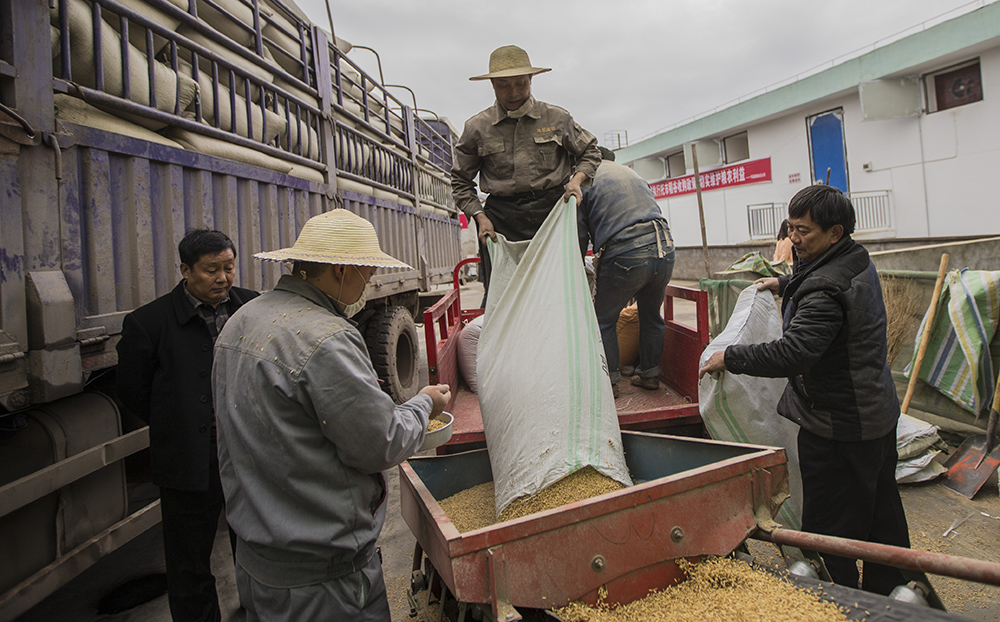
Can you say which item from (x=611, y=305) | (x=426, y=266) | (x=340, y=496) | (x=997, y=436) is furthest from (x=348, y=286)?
(x=426, y=266)

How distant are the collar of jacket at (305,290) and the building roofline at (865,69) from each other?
15070mm

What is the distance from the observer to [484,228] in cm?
309

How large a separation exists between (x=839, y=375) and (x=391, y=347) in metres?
3.92

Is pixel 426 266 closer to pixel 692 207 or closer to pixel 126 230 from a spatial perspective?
pixel 126 230

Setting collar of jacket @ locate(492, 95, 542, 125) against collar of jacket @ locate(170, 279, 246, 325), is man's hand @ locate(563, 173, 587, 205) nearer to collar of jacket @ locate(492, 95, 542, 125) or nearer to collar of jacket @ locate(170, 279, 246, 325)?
collar of jacket @ locate(492, 95, 542, 125)

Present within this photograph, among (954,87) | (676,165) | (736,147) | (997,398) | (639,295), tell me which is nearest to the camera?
(639,295)

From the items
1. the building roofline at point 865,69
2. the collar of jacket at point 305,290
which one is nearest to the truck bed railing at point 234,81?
the collar of jacket at point 305,290

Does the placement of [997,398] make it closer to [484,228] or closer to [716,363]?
[716,363]

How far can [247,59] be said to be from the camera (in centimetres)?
365

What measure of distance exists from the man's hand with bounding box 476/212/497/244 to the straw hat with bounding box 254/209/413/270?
1.43 metres

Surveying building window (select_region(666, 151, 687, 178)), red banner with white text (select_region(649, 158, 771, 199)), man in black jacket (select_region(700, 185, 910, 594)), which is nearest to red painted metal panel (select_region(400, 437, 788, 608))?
man in black jacket (select_region(700, 185, 910, 594))

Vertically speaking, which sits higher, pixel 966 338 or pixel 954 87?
pixel 954 87

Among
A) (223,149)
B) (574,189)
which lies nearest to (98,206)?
(223,149)

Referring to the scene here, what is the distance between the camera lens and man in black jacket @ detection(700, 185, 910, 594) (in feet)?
6.52
